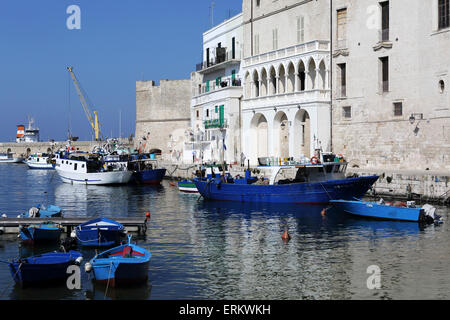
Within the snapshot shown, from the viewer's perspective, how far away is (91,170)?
58531 mm

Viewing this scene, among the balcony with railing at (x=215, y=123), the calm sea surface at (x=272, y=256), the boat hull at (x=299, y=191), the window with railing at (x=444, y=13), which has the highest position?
the window with railing at (x=444, y=13)

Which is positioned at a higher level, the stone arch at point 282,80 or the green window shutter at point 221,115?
the stone arch at point 282,80

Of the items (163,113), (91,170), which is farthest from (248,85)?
(163,113)

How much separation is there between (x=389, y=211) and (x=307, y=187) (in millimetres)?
7151

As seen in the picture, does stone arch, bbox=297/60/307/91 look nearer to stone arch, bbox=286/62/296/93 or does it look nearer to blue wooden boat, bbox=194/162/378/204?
stone arch, bbox=286/62/296/93

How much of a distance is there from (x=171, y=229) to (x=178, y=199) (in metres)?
14.6

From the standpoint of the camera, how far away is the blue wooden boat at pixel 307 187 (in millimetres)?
34594

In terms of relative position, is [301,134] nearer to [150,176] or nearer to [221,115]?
[221,115]

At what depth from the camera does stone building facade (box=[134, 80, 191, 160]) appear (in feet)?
269

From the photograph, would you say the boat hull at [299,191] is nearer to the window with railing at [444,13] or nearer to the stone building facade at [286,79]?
the stone building facade at [286,79]

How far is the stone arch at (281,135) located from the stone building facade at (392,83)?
519cm

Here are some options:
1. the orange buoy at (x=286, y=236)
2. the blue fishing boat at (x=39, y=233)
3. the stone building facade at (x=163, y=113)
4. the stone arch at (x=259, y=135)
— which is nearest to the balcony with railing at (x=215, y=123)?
the stone arch at (x=259, y=135)
